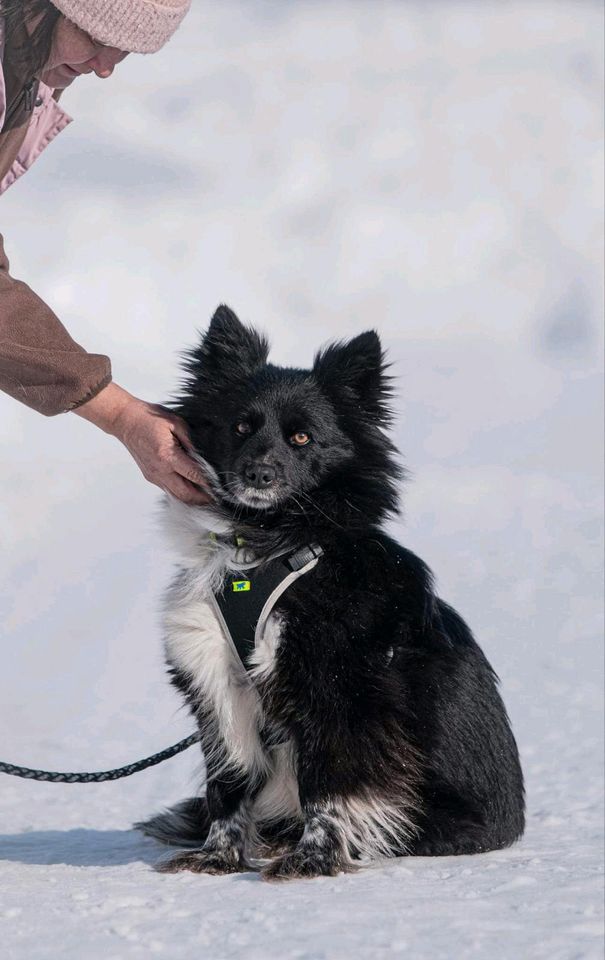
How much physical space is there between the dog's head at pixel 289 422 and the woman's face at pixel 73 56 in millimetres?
807

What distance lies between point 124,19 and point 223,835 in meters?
2.20

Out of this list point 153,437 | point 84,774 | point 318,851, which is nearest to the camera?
point 318,851

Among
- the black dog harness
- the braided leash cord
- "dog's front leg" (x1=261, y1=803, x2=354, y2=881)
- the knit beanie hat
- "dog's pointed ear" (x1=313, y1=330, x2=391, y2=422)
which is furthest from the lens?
"dog's pointed ear" (x1=313, y1=330, x2=391, y2=422)

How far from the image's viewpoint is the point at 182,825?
3.51 meters

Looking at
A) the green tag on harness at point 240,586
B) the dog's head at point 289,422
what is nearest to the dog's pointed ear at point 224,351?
the dog's head at point 289,422

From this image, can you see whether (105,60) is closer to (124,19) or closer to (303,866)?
(124,19)

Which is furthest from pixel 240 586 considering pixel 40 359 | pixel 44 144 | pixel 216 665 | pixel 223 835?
pixel 44 144

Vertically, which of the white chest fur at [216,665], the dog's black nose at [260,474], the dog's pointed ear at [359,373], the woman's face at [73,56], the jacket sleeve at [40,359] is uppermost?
the woman's face at [73,56]

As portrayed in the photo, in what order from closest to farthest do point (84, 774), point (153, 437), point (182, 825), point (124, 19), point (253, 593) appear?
point (124, 19)
point (253, 593)
point (153, 437)
point (84, 774)
point (182, 825)

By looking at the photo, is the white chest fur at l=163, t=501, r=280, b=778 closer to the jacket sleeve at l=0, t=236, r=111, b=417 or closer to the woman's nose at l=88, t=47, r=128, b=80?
the jacket sleeve at l=0, t=236, r=111, b=417

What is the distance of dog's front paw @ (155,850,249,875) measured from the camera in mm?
3047

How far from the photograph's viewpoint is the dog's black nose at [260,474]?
123 inches

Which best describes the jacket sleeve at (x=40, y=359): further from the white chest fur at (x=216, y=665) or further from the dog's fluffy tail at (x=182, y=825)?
the dog's fluffy tail at (x=182, y=825)

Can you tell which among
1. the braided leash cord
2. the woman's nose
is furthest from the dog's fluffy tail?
the woman's nose
